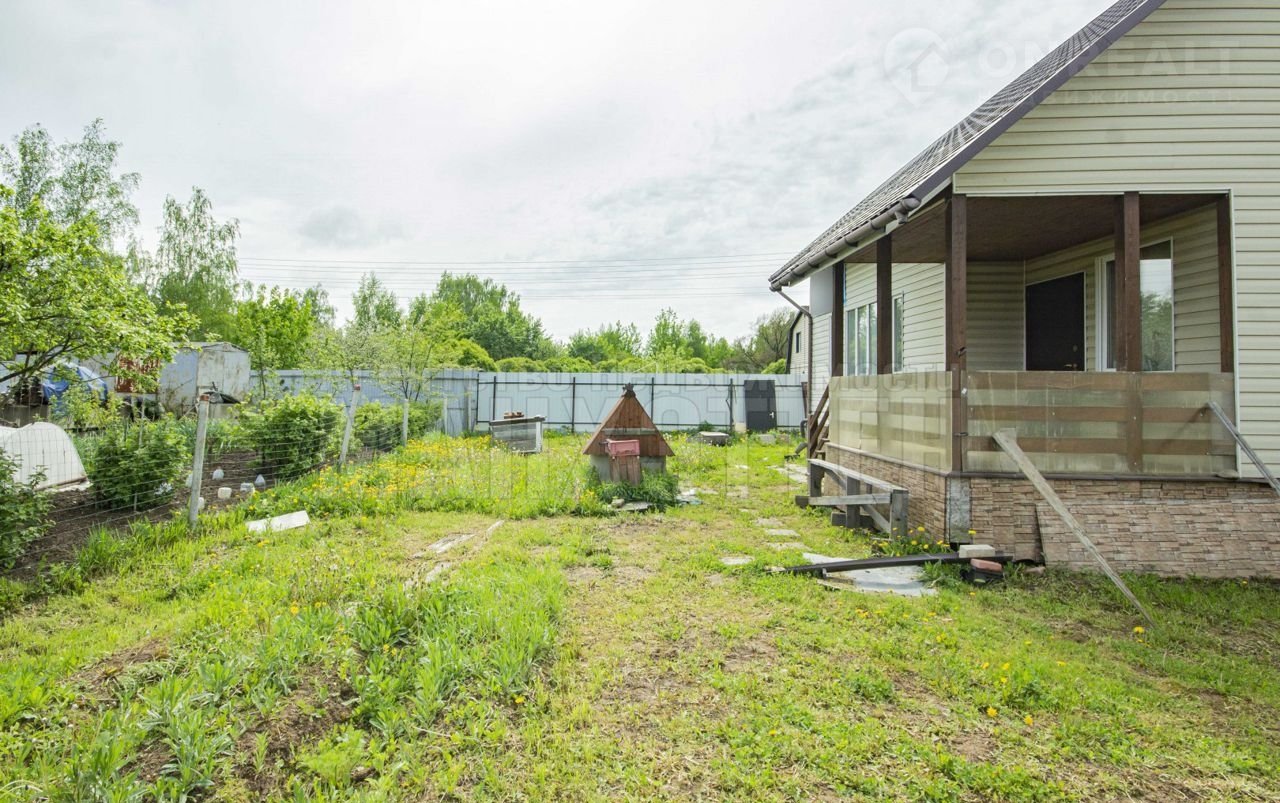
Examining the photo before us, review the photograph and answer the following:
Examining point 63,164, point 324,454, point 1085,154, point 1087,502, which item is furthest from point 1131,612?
Answer: point 63,164

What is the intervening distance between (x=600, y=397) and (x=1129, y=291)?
1477 cm

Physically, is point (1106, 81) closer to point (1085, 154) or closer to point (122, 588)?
point (1085, 154)

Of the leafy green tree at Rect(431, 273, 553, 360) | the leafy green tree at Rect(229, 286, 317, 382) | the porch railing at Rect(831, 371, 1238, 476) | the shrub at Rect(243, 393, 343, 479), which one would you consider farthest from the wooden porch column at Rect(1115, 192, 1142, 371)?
the leafy green tree at Rect(431, 273, 553, 360)

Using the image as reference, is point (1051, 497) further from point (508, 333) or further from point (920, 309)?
point (508, 333)

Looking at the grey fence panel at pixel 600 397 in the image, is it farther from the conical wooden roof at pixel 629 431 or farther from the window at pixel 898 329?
the conical wooden roof at pixel 629 431

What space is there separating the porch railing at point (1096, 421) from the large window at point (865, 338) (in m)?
4.47

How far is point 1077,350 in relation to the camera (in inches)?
305

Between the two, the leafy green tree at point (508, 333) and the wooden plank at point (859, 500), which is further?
the leafy green tree at point (508, 333)

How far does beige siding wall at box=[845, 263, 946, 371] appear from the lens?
8.84 m

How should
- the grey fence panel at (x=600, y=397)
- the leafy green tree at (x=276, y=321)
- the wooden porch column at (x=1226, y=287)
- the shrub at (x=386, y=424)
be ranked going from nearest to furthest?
1. the wooden porch column at (x=1226, y=287)
2. the shrub at (x=386, y=424)
3. the grey fence panel at (x=600, y=397)
4. the leafy green tree at (x=276, y=321)

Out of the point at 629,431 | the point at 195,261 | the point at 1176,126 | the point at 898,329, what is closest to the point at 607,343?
the point at 195,261

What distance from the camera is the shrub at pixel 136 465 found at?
6129 mm

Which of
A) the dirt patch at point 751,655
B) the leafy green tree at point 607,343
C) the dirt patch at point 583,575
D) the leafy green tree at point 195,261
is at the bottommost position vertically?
the dirt patch at point 751,655

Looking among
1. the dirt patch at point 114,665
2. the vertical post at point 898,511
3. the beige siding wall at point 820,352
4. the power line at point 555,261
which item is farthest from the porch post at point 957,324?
the power line at point 555,261
